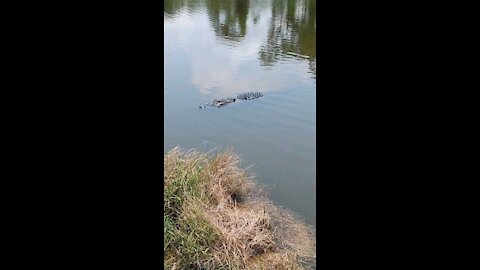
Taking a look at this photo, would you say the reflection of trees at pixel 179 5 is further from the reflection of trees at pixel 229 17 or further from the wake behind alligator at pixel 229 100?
the wake behind alligator at pixel 229 100

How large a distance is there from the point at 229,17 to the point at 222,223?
6436mm

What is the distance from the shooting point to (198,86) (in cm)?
597

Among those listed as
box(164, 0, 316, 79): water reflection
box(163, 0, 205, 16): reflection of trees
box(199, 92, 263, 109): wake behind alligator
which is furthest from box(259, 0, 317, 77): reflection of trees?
box(163, 0, 205, 16): reflection of trees

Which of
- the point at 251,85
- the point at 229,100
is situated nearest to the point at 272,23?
the point at 251,85

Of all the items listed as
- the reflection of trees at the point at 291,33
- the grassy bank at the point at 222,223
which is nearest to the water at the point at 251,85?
the reflection of trees at the point at 291,33

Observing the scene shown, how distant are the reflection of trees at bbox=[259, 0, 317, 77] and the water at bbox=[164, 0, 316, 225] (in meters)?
0.02

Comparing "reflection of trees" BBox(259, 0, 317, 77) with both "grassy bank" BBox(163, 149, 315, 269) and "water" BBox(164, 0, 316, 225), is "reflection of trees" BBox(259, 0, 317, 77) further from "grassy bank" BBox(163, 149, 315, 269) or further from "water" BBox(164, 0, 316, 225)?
"grassy bank" BBox(163, 149, 315, 269)

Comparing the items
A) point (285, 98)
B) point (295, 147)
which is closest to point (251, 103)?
point (285, 98)

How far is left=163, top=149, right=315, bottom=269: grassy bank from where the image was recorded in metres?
2.97
